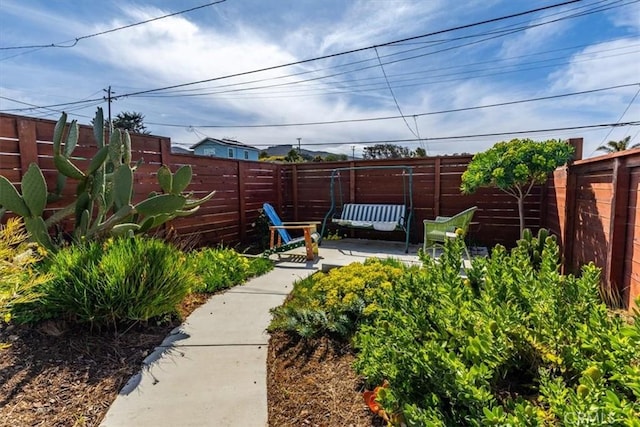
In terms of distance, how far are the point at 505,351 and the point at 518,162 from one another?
345 centimetres

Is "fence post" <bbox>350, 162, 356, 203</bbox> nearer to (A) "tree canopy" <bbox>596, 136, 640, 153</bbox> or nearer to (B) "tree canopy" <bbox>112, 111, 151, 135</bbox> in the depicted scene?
(A) "tree canopy" <bbox>596, 136, 640, 153</bbox>

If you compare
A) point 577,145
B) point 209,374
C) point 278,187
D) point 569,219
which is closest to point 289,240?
point 278,187

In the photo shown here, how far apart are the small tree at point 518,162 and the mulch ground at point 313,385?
306cm

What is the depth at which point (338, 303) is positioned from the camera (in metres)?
2.46

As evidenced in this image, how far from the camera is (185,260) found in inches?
115

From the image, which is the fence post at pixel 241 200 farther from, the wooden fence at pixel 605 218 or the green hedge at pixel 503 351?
the wooden fence at pixel 605 218

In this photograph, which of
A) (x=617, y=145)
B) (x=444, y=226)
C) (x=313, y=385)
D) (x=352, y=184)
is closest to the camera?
(x=313, y=385)

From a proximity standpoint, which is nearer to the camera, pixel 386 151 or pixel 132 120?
pixel 132 120

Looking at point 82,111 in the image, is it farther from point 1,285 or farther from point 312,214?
point 1,285

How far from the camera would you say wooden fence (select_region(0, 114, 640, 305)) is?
2598 millimetres

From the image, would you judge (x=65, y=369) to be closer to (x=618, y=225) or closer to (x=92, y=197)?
(x=92, y=197)

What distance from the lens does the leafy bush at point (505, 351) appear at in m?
0.87

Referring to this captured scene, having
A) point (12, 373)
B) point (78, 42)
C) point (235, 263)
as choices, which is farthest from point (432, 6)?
point (78, 42)

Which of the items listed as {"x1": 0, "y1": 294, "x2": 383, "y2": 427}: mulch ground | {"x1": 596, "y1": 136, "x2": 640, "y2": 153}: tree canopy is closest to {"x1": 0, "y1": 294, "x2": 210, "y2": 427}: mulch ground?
{"x1": 0, "y1": 294, "x2": 383, "y2": 427}: mulch ground
